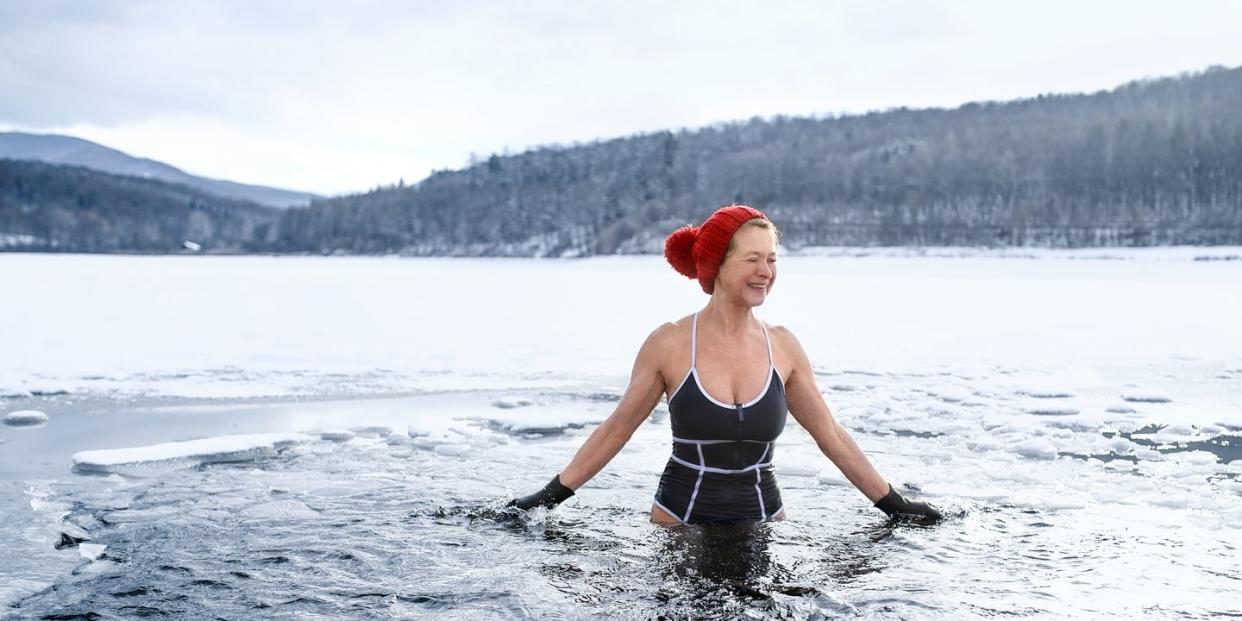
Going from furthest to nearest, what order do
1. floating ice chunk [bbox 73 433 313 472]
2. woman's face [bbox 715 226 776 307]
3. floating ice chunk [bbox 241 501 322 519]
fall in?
floating ice chunk [bbox 73 433 313 472] → floating ice chunk [bbox 241 501 322 519] → woman's face [bbox 715 226 776 307]

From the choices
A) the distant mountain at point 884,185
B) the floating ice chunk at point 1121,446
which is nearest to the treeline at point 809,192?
the distant mountain at point 884,185

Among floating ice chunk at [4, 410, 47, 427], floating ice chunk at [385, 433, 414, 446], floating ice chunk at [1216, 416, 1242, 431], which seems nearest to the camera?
floating ice chunk at [385, 433, 414, 446]

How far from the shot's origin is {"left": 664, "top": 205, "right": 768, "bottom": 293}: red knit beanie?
3.22 meters

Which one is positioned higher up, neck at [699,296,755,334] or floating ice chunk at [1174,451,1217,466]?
neck at [699,296,755,334]

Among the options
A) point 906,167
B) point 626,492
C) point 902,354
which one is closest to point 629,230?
point 906,167

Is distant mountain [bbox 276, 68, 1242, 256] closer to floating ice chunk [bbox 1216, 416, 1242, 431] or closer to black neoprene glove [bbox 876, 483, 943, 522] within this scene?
floating ice chunk [bbox 1216, 416, 1242, 431]

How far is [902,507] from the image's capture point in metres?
3.75

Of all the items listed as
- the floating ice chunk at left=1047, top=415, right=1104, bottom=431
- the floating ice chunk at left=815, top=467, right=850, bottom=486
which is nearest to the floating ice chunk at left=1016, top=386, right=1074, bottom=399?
the floating ice chunk at left=1047, top=415, right=1104, bottom=431

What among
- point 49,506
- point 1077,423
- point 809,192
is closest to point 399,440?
point 49,506

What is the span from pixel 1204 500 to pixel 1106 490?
1.29 ft

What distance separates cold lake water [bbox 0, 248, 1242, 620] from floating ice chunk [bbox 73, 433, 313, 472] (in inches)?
0.8

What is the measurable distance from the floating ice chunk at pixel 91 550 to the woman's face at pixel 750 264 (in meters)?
2.40

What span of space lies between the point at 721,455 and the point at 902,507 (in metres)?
0.84

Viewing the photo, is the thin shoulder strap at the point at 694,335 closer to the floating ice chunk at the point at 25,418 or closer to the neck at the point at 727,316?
the neck at the point at 727,316
